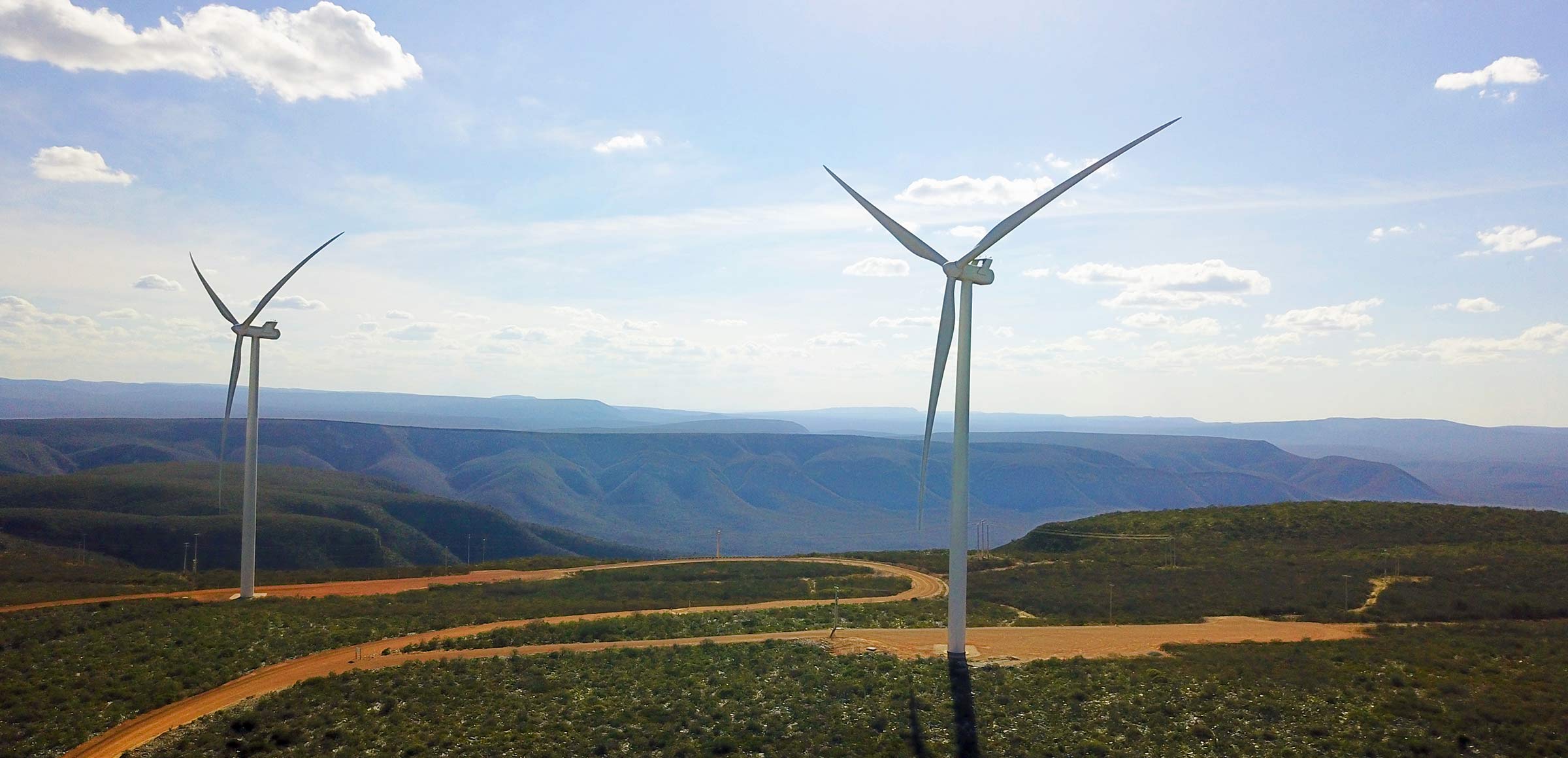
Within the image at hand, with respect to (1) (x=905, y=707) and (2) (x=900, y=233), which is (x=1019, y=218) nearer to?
(2) (x=900, y=233)

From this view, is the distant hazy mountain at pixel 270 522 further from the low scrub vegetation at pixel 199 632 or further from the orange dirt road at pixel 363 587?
the low scrub vegetation at pixel 199 632

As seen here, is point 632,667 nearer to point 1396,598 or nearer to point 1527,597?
point 1396,598

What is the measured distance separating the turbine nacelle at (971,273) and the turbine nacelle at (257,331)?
40.7m

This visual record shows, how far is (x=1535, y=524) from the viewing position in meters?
69.9

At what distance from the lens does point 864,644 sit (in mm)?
39719

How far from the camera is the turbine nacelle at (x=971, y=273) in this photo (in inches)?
1400

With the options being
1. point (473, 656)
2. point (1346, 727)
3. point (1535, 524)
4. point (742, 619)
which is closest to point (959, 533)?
point (1346, 727)

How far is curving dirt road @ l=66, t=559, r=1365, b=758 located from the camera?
3347cm

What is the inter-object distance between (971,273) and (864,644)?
16.3 metres

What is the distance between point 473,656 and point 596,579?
2915 cm

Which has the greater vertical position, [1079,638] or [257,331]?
[257,331]

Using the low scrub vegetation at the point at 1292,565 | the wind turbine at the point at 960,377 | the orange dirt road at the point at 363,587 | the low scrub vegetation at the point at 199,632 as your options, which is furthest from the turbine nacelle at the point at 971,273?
the orange dirt road at the point at 363,587

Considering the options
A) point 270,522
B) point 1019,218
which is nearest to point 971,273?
point 1019,218

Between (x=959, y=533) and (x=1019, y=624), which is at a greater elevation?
(x=959, y=533)
